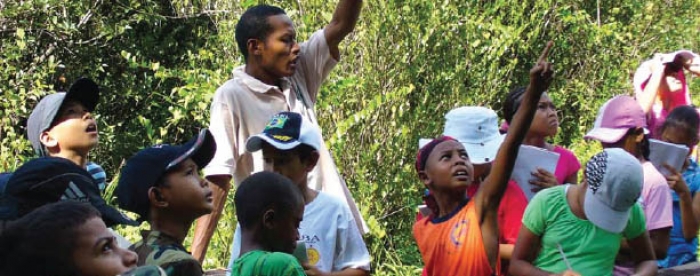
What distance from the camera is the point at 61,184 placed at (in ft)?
10.6

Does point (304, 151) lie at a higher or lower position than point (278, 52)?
lower

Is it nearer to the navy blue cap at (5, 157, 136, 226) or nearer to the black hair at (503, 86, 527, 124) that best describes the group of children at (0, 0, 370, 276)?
the navy blue cap at (5, 157, 136, 226)

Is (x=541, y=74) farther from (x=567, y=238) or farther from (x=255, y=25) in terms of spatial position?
(x=255, y=25)

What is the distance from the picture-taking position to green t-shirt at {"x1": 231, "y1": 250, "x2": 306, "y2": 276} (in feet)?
9.78

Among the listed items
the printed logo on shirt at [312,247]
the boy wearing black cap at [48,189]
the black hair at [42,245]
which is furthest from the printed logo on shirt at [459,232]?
the black hair at [42,245]

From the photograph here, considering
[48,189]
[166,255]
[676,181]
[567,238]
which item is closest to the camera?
[166,255]

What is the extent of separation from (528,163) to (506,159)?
3.30ft

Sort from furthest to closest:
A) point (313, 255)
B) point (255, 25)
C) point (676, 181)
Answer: point (676, 181), point (255, 25), point (313, 255)

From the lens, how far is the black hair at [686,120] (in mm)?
5809

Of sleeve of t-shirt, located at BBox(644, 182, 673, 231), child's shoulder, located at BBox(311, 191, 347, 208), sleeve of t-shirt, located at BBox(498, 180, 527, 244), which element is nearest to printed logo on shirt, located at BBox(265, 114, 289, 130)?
child's shoulder, located at BBox(311, 191, 347, 208)

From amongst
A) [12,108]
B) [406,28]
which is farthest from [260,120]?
[12,108]

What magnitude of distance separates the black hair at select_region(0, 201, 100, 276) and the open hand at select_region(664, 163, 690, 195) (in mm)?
3604

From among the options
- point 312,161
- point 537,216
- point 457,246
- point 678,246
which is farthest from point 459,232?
point 678,246

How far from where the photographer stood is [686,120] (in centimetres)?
581
